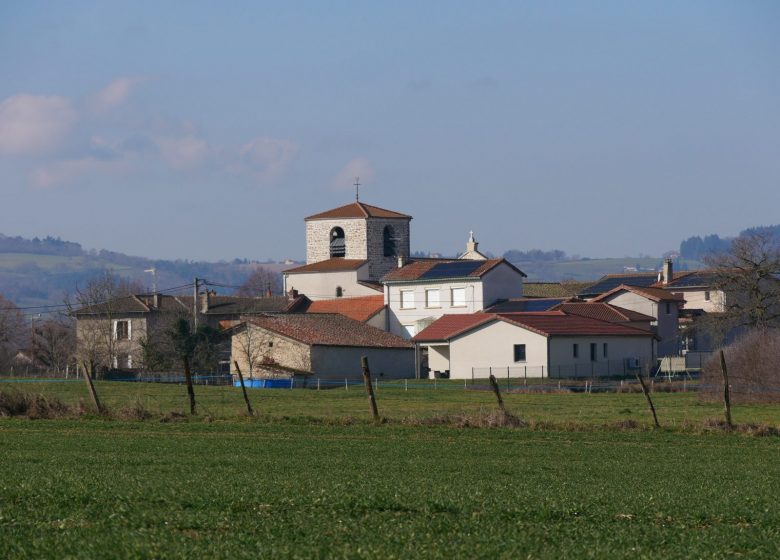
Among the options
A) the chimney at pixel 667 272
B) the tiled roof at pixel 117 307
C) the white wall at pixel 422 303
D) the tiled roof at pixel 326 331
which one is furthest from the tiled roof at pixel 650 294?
the tiled roof at pixel 117 307

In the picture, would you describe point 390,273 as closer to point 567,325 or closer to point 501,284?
point 501,284

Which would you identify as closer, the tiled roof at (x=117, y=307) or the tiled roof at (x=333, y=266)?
the tiled roof at (x=117, y=307)

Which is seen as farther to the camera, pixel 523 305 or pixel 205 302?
pixel 205 302

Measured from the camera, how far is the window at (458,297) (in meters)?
101

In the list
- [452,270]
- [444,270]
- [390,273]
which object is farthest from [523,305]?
[390,273]

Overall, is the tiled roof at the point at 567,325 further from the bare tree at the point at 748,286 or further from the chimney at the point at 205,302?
the chimney at the point at 205,302

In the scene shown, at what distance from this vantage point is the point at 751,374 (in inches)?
2174

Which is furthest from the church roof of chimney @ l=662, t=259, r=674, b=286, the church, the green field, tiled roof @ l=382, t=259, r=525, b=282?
the green field

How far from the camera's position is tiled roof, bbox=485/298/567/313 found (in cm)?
9388

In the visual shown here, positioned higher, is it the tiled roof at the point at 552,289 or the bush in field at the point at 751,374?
the tiled roof at the point at 552,289

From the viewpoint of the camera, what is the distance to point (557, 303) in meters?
94.0

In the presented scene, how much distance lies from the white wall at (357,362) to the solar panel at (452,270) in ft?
52.2

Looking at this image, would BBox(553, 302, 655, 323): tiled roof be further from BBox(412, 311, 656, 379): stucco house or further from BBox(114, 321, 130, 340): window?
BBox(114, 321, 130, 340): window

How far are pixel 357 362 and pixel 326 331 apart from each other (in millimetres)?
3147
